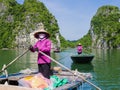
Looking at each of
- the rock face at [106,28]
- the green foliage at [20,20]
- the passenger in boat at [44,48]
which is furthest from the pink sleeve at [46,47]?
the rock face at [106,28]

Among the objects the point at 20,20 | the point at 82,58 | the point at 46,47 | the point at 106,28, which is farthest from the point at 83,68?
the point at 106,28

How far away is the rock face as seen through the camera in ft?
502

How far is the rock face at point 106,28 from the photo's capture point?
153000 mm

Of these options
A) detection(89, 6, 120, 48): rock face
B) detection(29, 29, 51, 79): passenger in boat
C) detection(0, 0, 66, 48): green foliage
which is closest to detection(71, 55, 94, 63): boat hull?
detection(29, 29, 51, 79): passenger in boat

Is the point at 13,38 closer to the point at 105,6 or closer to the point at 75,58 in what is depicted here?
the point at 105,6

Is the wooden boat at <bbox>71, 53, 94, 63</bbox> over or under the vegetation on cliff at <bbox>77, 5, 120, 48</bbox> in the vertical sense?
under

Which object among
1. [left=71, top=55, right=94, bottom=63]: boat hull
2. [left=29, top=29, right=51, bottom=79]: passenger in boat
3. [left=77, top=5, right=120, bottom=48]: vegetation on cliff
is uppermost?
[left=77, top=5, right=120, bottom=48]: vegetation on cliff

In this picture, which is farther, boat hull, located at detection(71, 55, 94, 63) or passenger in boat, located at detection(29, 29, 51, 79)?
boat hull, located at detection(71, 55, 94, 63)

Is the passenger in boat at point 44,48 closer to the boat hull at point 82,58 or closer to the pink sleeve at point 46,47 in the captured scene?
the pink sleeve at point 46,47

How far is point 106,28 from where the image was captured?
164 metres

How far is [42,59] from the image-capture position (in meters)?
11.0

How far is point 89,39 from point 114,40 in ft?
146

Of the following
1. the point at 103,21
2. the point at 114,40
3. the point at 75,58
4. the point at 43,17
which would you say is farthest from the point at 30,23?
the point at 75,58

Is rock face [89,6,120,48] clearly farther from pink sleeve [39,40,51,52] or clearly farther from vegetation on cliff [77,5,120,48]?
pink sleeve [39,40,51,52]
